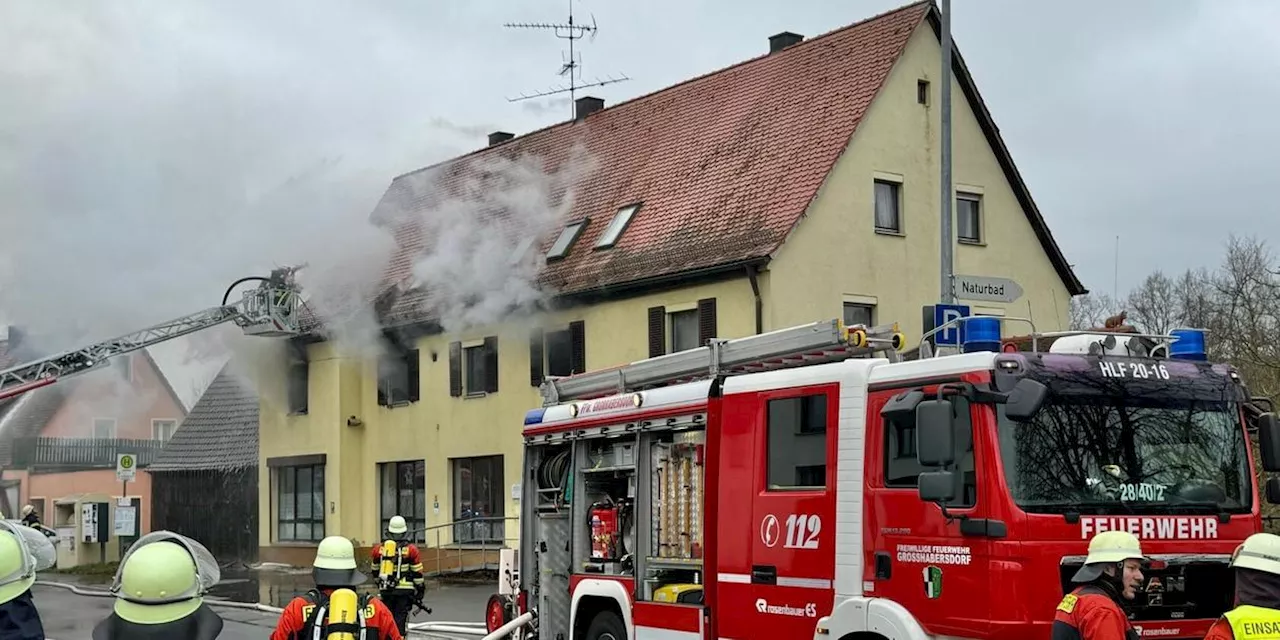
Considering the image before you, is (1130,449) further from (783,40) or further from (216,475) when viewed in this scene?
(216,475)

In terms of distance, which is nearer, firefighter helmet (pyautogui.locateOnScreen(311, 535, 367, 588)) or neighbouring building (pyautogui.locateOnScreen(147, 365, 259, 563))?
firefighter helmet (pyautogui.locateOnScreen(311, 535, 367, 588))

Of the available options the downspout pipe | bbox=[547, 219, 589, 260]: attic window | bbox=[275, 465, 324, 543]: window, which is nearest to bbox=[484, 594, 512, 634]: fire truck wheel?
the downspout pipe

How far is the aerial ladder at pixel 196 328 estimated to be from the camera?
24188mm

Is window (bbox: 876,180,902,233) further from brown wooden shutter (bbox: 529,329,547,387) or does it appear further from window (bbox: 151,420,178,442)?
window (bbox: 151,420,178,442)

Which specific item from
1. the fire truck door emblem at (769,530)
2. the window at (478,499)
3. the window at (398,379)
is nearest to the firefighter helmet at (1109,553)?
the fire truck door emblem at (769,530)

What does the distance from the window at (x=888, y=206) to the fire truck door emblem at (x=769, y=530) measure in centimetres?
1508

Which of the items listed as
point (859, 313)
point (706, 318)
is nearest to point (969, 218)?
point (859, 313)

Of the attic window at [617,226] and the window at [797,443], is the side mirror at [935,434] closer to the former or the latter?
the window at [797,443]

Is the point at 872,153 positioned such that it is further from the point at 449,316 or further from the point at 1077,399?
the point at 1077,399

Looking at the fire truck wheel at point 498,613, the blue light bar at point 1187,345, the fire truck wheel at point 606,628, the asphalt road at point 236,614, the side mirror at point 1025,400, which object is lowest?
the asphalt road at point 236,614

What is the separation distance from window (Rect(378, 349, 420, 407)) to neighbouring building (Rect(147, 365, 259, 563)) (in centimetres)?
498

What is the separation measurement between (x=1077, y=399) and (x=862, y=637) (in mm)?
1861

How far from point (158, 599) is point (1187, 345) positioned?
6581 mm

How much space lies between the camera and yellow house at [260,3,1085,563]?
75.7 feet
